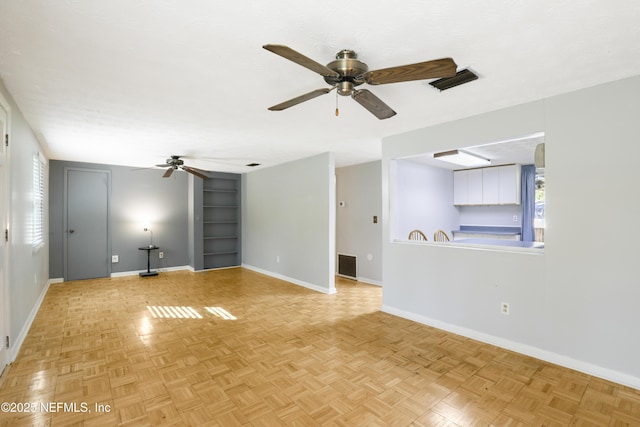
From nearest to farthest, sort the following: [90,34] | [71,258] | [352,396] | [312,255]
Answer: [90,34] < [352,396] < [312,255] < [71,258]

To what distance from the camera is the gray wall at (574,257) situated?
7.58ft

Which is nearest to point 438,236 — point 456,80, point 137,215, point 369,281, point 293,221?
point 369,281

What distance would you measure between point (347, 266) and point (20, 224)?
15.9ft

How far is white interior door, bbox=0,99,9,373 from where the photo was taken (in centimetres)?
240

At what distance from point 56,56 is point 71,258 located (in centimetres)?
529

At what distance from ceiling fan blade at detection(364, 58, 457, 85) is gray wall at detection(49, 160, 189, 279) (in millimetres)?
6285

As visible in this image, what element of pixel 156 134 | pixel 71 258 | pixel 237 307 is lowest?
pixel 237 307

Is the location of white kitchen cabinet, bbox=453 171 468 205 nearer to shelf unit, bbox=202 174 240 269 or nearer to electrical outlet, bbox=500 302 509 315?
electrical outlet, bbox=500 302 509 315

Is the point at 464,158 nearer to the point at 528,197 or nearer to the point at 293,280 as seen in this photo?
the point at 528,197

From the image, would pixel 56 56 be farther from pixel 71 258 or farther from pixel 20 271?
pixel 71 258

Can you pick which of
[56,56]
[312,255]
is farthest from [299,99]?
[312,255]

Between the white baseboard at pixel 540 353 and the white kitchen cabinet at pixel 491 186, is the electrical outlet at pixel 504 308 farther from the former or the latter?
the white kitchen cabinet at pixel 491 186

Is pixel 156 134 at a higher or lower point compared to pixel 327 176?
higher

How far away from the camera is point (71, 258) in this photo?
19.2ft
